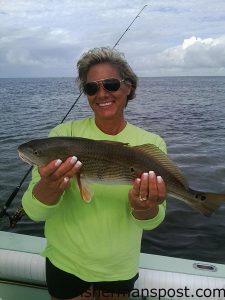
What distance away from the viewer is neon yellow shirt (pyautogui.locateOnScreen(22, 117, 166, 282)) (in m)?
3.47

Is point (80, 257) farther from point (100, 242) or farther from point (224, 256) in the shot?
point (224, 256)

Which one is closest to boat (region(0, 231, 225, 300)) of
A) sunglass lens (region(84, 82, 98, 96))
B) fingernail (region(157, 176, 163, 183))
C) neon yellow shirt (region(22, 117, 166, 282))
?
neon yellow shirt (region(22, 117, 166, 282))

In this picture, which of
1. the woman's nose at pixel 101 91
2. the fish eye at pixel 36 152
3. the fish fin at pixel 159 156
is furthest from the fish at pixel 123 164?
the woman's nose at pixel 101 91

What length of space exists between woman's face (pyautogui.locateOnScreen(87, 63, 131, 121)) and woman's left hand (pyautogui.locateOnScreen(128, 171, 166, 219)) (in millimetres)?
734

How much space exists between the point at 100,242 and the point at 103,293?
0.52 meters

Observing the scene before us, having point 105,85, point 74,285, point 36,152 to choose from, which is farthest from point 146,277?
point 105,85

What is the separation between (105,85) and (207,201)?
1.39 meters

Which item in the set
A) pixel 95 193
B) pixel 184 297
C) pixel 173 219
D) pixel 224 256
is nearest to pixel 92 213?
pixel 95 193

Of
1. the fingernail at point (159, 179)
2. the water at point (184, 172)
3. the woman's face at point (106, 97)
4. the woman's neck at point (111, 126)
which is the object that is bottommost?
the water at point (184, 172)

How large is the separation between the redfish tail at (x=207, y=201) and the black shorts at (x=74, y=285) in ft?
3.09

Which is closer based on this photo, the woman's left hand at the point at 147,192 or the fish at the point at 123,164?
the woman's left hand at the point at 147,192

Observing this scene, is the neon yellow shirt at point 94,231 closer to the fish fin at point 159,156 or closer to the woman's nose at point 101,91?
the fish fin at point 159,156

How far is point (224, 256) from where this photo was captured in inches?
357

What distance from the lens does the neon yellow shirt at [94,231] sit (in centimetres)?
347
